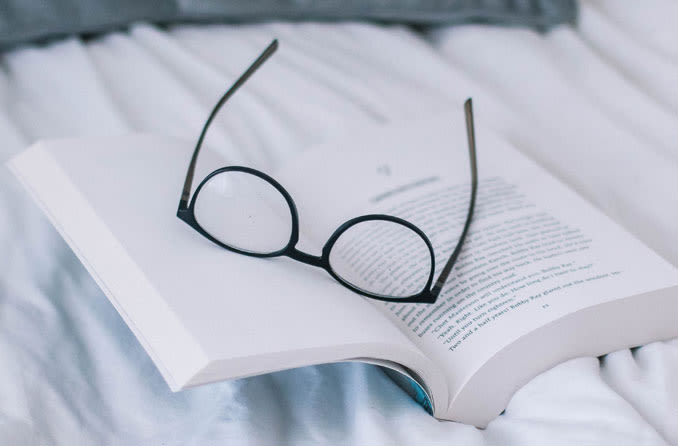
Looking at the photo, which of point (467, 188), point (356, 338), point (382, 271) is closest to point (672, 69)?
point (467, 188)

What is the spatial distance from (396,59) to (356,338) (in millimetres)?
566

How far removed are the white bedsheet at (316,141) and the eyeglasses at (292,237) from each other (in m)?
0.06

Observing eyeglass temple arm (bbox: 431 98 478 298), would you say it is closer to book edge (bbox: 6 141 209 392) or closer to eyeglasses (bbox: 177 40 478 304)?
eyeglasses (bbox: 177 40 478 304)

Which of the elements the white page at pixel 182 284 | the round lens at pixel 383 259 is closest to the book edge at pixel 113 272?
the white page at pixel 182 284

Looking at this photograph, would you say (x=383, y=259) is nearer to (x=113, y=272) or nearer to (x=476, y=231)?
(x=476, y=231)

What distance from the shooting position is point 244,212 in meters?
0.47

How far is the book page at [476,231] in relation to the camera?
1.50 feet

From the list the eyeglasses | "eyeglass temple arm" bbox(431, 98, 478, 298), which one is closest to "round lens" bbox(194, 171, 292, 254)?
the eyeglasses

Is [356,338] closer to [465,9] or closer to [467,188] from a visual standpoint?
[467,188]

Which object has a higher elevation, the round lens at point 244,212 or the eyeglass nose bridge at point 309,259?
the round lens at point 244,212

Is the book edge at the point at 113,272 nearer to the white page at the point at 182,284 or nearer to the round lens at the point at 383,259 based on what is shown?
the white page at the point at 182,284

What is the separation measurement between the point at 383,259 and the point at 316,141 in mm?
243

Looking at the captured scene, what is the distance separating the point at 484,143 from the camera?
0.66 meters

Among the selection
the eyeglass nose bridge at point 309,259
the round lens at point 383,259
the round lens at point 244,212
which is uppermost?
the round lens at point 244,212
